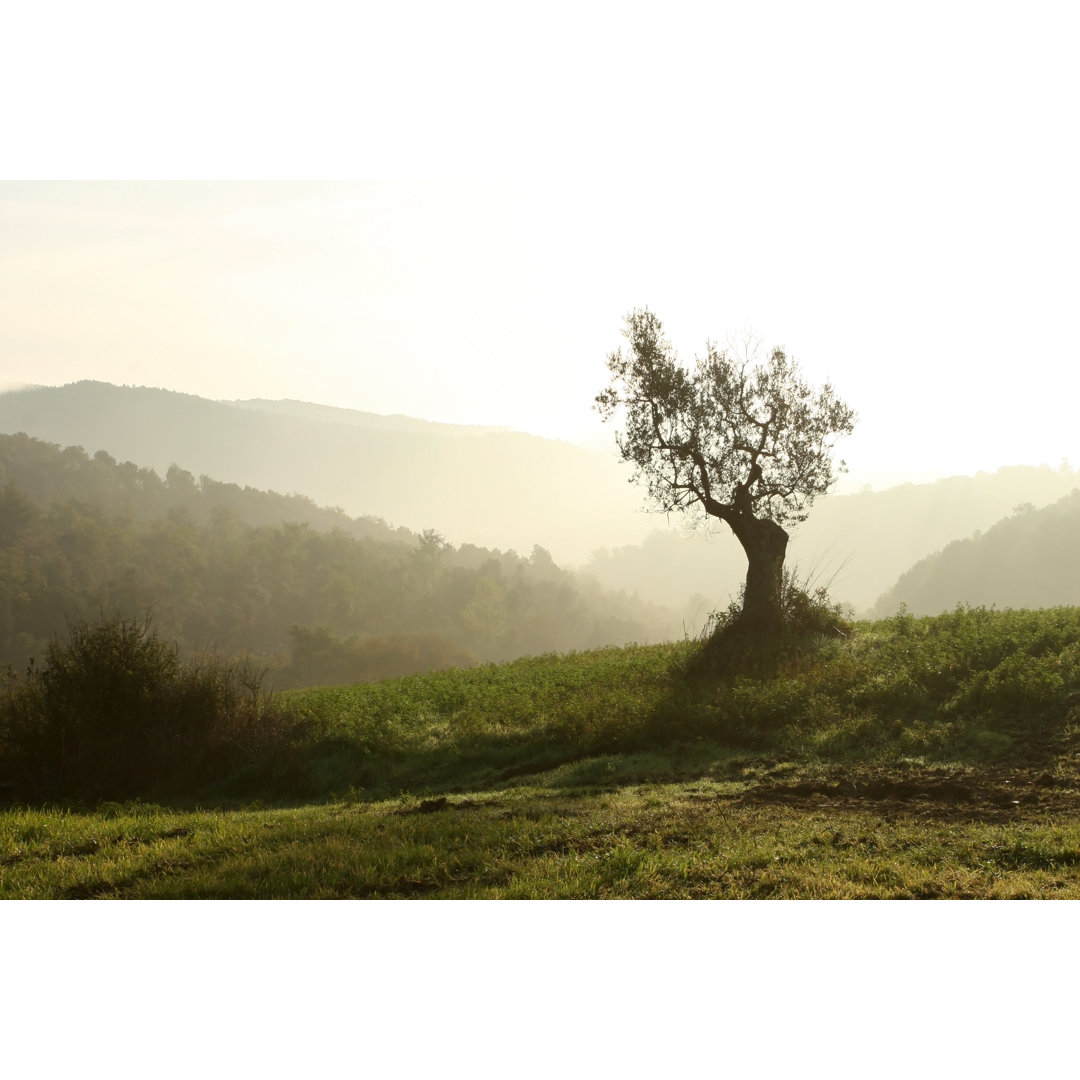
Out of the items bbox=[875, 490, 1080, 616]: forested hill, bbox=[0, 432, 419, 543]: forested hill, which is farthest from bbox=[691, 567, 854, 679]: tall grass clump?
bbox=[0, 432, 419, 543]: forested hill

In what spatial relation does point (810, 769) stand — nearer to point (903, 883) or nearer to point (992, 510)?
point (903, 883)

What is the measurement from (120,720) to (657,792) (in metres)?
11.1

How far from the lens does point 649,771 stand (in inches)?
A: 525

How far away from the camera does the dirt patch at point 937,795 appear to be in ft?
31.3

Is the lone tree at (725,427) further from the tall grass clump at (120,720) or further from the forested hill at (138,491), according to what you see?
the forested hill at (138,491)

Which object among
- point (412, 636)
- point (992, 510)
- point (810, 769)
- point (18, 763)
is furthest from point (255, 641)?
point (992, 510)

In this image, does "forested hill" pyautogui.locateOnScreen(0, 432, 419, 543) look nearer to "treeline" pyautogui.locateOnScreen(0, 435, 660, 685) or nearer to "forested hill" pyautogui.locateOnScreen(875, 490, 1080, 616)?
"treeline" pyautogui.locateOnScreen(0, 435, 660, 685)

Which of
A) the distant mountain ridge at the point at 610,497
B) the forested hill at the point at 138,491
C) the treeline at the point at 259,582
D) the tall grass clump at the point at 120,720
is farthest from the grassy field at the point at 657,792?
the forested hill at the point at 138,491

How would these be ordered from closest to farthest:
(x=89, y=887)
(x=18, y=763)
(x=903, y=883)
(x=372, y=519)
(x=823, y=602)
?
(x=903, y=883)
(x=89, y=887)
(x=18, y=763)
(x=823, y=602)
(x=372, y=519)

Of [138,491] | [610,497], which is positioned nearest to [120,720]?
[138,491]

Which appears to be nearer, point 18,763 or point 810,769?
point 810,769

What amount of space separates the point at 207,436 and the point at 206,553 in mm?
93040

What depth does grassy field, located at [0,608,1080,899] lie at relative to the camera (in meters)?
7.56

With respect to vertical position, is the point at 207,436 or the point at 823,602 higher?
the point at 207,436
